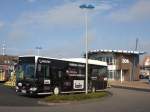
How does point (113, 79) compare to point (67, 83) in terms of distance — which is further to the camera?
point (113, 79)

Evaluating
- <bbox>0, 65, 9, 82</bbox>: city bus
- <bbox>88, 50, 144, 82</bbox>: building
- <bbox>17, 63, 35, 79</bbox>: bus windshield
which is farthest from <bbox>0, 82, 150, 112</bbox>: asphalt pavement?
<bbox>88, 50, 144, 82</bbox>: building

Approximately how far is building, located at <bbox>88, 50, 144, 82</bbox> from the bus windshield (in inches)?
1997

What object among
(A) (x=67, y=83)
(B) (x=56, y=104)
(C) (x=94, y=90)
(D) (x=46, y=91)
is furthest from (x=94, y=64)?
(B) (x=56, y=104)

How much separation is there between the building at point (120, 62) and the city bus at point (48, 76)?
45.7 m

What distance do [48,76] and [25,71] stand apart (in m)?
1.72

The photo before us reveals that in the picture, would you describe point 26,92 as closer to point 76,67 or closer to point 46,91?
point 46,91

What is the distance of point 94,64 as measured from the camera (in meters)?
36.2

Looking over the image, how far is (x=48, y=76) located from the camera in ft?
93.8

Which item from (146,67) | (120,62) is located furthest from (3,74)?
(146,67)

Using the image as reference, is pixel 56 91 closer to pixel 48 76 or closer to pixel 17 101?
pixel 48 76

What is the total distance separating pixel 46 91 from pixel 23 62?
267cm

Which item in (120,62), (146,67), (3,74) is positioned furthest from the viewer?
(146,67)

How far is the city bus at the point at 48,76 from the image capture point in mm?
27562

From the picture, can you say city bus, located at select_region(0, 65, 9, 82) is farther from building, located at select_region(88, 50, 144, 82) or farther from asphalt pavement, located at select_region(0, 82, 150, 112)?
building, located at select_region(88, 50, 144, 82)
